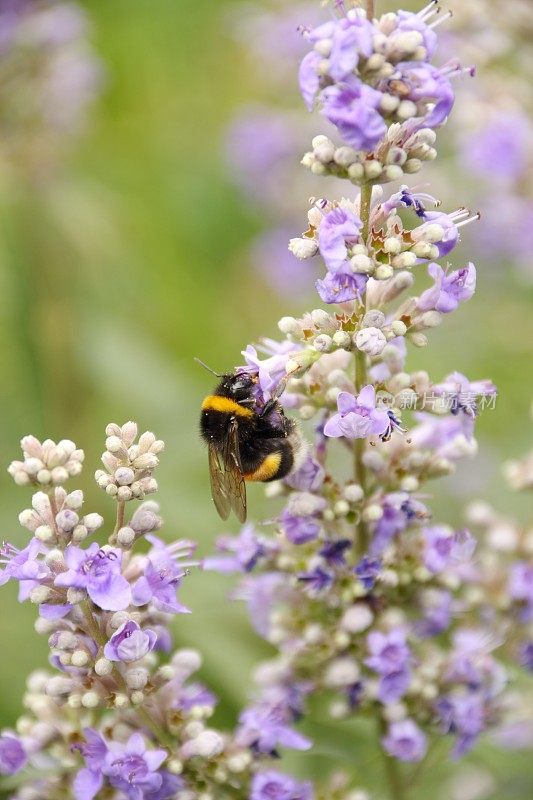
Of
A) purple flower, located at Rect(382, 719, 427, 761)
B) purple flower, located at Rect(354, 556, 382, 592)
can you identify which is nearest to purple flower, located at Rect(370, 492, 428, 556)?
purple flower, located at Rect(354, 556, 382, 592)

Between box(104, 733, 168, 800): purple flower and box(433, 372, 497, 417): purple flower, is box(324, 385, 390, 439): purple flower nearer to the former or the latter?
box(433, 372, 497, 417): purple flower

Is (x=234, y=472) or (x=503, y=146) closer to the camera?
(x=234, y=472)

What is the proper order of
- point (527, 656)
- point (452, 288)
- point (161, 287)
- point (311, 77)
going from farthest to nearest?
point (161, 287), point (527, 656), point (452, 288), point (311, 77)

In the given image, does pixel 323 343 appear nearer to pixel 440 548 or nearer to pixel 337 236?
pixel 337 236

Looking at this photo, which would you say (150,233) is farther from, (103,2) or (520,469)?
(520,469)

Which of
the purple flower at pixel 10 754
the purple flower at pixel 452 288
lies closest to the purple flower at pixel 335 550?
the purple flower at pixel 452 288

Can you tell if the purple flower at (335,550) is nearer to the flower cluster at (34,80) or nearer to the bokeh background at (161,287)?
the bokeh background at (161,287)

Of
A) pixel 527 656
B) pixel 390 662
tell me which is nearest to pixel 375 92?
pixel 390 662
